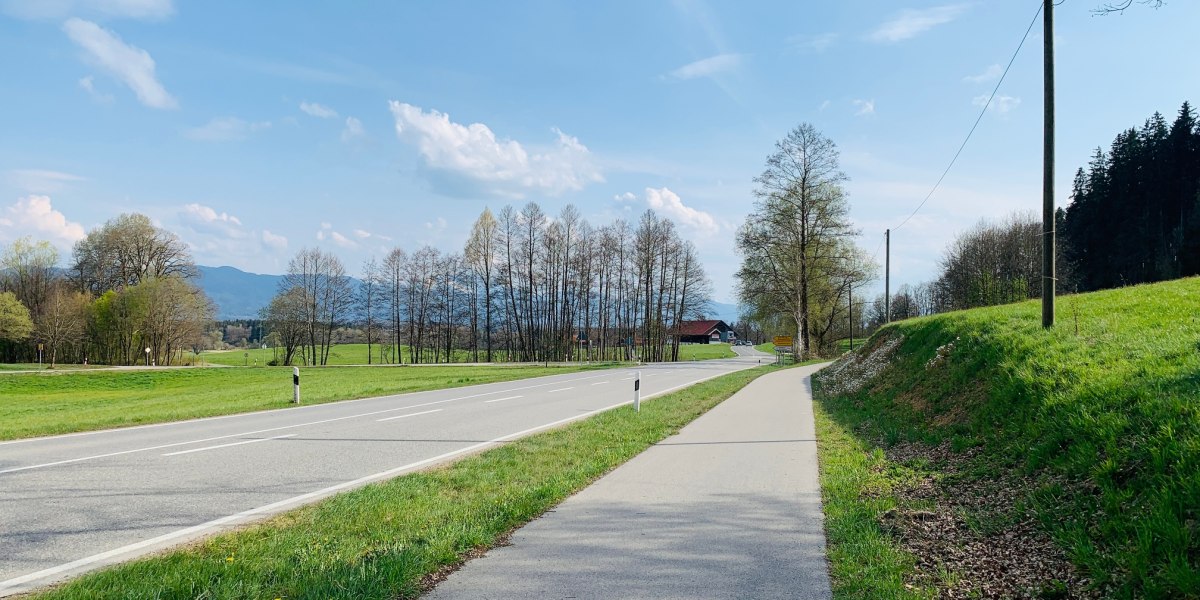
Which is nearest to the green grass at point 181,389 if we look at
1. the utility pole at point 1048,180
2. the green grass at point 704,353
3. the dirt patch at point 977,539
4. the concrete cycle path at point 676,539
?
the concrete cycle path at point 676,539

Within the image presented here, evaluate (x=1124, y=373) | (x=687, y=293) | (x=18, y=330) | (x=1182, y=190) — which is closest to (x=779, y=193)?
(x=687, y=293)

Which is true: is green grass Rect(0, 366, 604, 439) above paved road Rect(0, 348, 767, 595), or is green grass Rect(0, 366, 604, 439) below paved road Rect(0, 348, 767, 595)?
below

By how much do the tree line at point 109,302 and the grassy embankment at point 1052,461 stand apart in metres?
61.2

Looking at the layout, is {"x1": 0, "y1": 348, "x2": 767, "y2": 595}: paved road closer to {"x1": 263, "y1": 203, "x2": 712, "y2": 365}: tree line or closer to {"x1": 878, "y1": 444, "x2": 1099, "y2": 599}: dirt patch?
{"x1": 878, "y1": 444, "x2": 1099, "y2": 599}: dirt patch

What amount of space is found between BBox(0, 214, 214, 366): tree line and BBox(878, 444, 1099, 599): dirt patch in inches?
2480

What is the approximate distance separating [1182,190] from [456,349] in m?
67.7

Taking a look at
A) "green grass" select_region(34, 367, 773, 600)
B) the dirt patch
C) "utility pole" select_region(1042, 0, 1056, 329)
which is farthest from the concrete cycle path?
"utility pole" select_region(1042, 0, 1056, 329)

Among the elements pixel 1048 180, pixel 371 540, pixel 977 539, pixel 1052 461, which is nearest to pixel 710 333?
pixel 1048 180

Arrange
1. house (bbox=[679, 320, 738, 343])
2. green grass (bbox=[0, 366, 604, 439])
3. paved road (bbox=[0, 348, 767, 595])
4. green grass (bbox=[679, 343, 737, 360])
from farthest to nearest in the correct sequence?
house (bbox=[679, 320, 738, 343])
green grass (bbox=[679, 343, 737, 360])
green grass (bbox=[0, 366, 604, 439])
paved road (bbox=[0, 348, 767, 595])

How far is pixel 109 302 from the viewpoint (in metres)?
53.9

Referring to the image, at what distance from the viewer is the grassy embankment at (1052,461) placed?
12.8 ft

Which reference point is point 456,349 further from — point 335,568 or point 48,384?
point 335,568

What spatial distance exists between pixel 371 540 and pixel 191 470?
4.54m

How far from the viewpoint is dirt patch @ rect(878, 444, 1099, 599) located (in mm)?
3963
